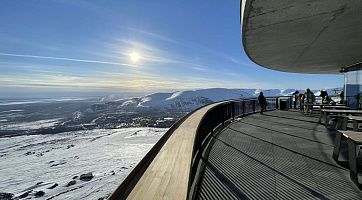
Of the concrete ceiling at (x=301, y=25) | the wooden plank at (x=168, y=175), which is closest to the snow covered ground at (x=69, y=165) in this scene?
the concrete ceiling at (x=301, y=25)

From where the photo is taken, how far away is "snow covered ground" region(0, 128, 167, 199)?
7212cm

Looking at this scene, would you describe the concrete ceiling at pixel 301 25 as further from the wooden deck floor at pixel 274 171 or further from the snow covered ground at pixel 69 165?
the snow covered ground at pixel 69 165

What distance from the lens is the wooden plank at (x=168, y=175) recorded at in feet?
7.67

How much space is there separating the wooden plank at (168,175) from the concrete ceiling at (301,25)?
3.94 m

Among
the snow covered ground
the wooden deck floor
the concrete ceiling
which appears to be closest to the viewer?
the wooden deck floor

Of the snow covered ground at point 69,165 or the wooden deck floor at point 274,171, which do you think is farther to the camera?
the snow covered ground at point 69,165

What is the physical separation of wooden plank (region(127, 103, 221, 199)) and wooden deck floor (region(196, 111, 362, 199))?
2.82ft

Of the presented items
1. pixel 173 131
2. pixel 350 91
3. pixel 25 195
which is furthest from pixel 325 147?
pixel 25 195

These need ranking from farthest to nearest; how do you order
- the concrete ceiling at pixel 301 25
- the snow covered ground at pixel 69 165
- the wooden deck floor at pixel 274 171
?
the snow covered ground at pixel 69 165 < the concrete ceiling at pixel 301 25 < the wooden deck floor at pixel 274 171

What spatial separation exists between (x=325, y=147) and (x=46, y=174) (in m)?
Result: 104

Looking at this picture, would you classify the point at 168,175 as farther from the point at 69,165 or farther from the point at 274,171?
the point at 69,165

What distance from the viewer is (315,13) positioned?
6.66 m

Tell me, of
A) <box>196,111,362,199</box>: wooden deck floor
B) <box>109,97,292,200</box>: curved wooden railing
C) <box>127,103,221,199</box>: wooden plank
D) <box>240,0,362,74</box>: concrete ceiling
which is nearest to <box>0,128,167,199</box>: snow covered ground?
<box>240,0,362,74</box>: concrete ceiling

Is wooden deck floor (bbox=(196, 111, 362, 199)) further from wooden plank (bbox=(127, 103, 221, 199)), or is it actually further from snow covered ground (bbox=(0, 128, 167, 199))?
snow covered ground (bbox=(0, 128, 167, 199))
